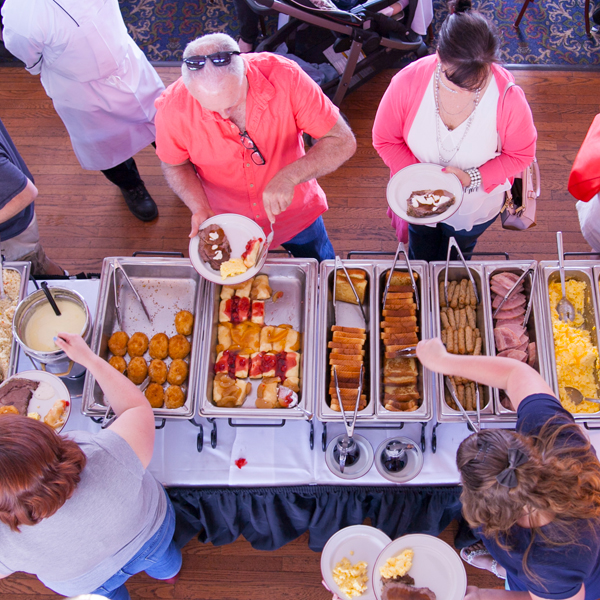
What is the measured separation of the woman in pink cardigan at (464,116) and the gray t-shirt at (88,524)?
157 cm

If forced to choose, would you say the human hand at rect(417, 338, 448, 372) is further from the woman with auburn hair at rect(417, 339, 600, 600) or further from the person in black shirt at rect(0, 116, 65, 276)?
the person in black shirt at rect(0, 116, 65, 276)

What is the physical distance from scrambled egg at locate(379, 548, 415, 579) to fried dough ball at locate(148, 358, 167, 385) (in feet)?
3.51

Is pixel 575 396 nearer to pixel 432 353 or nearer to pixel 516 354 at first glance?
pixel 516 354

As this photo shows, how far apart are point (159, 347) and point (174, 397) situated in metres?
0.23

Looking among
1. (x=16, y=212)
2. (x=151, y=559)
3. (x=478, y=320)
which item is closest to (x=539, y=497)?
(x=478, y=320)

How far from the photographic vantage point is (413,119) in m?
1.97

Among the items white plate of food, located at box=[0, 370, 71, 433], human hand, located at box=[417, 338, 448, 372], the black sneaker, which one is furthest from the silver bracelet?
the black sneaker

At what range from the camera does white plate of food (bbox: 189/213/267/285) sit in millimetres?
1977

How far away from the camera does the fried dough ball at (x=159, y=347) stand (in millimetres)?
2059

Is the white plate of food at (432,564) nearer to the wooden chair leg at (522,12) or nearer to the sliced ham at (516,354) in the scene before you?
the sliced ham at (516,354)

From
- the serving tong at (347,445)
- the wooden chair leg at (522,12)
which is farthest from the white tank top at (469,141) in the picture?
the wooden chair leg at (522,12)

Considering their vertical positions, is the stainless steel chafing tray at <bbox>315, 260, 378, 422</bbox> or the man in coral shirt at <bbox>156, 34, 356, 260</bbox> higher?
the man in coral shirt at <bbox>156, 34, 356, 260</bbox>

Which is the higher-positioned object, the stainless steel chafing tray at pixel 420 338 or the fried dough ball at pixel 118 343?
the stainless steel chafing tray at pixel 420 338

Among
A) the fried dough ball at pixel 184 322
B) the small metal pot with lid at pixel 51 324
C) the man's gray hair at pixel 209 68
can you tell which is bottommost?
the fried dough ball at pixel 184 322
